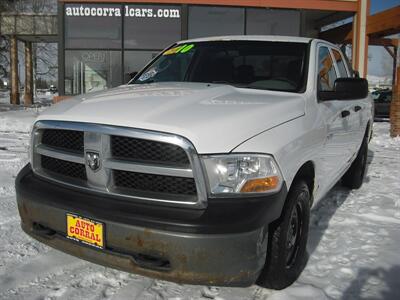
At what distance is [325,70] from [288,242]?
182cm

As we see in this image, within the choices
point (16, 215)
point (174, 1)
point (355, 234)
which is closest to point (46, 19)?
point (174, 1)

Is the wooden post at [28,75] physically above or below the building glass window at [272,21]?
below

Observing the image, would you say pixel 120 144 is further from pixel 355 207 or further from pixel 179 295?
pixel 355 207

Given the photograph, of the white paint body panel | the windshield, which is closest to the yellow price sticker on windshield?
the windshield

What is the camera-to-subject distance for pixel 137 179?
2.55m

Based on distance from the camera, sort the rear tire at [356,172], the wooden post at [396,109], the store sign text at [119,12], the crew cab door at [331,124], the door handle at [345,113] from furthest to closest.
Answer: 1. the store sign text at [119,12]
2. the wooden post at [396,109]
3. the rear tire at [356,172]
4. the door handle at [345,113]
5. the crew cab door at [331,124]

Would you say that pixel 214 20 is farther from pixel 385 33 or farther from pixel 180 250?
pixel 180 250

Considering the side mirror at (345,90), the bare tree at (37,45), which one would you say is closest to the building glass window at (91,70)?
the bare tree at (37,45)

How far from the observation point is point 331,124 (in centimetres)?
372

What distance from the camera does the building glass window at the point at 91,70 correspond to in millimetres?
15062

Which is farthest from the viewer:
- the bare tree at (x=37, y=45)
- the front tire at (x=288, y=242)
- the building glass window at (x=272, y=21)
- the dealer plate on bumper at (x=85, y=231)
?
the bare tree at (x=37, y=45)

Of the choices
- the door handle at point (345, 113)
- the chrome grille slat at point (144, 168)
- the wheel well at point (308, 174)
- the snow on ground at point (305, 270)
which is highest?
the door handle at point (345, 113)

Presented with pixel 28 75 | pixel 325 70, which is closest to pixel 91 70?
pixel 325 70

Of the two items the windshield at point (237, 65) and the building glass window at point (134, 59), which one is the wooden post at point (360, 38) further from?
the windshield at point (237, 65)
